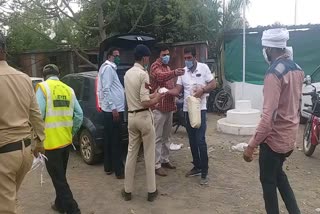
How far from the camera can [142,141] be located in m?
4.97

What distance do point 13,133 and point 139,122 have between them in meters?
2.01

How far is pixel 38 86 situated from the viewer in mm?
4395

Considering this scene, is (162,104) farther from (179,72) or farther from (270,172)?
(270,172)

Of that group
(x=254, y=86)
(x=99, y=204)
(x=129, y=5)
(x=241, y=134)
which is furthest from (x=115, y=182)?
(x=129, y=5)

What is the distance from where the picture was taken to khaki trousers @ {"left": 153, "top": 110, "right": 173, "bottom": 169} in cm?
586

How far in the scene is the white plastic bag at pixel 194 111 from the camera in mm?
5285

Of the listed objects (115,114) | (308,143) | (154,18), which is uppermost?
(154,18)

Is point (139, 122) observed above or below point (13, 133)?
below

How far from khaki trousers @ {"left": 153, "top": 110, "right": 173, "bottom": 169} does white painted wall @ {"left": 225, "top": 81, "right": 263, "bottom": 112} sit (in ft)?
20.0

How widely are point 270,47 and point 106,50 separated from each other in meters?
3.25

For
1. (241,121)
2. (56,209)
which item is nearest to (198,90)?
A: (56,209)

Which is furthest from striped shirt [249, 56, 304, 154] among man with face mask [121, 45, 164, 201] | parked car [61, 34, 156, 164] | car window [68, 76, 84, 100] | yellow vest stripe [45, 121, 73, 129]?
car window [68, 76, 84, 100]

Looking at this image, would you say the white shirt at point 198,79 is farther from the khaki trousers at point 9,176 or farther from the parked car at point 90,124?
the khaki trousers at point 9,176

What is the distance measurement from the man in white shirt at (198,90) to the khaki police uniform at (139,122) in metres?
0.85
